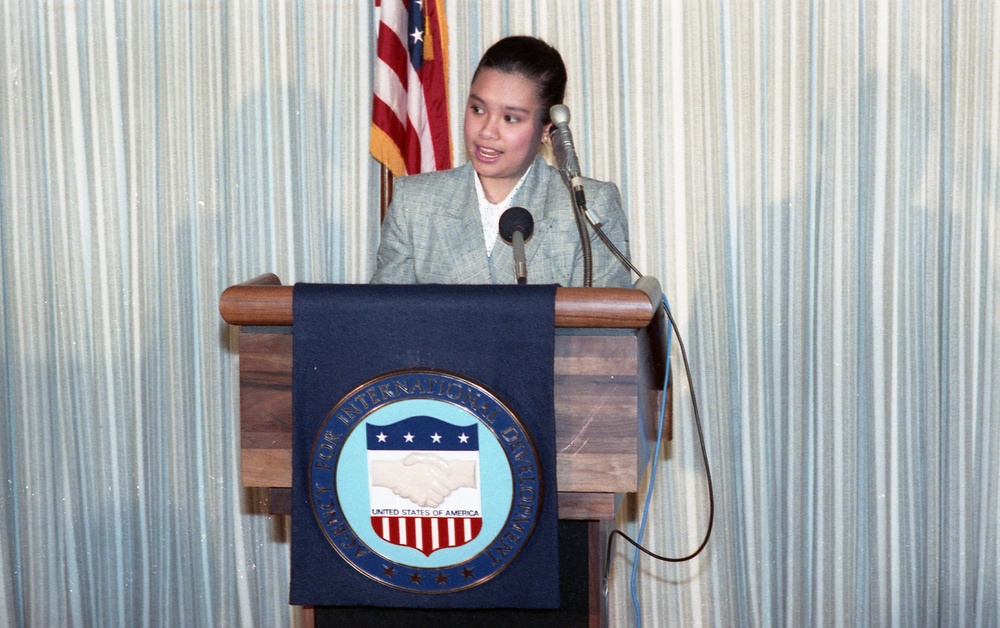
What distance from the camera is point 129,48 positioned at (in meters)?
3.56

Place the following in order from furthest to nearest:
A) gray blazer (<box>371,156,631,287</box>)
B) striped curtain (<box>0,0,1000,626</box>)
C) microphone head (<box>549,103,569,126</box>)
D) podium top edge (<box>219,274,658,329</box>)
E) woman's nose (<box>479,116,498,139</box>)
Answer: striped curtain (<box>0,0,1000,626</box>) → woman's nose (<box>479,116,498,139</box>) → gray blazer (<box>371,156,631,287</box>) → microphone head (<box>549,103,569,126</box>) → podium top edge (<box>219,274,658,329</box>)

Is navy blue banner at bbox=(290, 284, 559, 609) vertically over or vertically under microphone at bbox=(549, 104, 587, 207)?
under

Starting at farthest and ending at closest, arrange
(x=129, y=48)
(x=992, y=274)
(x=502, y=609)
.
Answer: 1. (x=129, y=48)
2. (x=992, y=274)
3. (x=502, y=609)

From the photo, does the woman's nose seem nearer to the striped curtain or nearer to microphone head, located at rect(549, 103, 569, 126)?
microphone head, located at rect(549, 103, 569, 126)

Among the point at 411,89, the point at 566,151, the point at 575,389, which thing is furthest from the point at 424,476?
the point at 411,89

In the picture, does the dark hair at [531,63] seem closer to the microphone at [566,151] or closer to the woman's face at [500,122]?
the woman's face at [500,122]

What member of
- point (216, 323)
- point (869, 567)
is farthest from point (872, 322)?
point (216, 323)

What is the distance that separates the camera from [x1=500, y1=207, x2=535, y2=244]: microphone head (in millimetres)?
1748

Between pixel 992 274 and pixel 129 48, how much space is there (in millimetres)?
3059

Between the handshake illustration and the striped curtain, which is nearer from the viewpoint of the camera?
Result: the handshake illustration

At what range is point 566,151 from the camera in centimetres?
180

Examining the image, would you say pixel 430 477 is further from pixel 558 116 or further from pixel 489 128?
pixel 489 128

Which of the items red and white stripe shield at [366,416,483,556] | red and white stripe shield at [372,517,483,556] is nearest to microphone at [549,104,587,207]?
red and white stripe shield at [366,416,483,556]

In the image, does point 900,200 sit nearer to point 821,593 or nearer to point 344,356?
point 821,593
